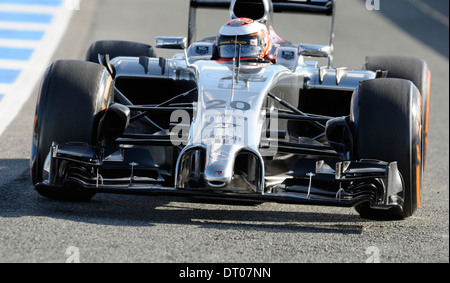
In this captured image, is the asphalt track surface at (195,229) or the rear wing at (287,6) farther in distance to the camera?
the rear wing at (287,6)

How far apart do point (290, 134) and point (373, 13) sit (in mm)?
14386

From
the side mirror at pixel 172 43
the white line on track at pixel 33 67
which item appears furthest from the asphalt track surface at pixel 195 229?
the side mirror at pixel 172 43

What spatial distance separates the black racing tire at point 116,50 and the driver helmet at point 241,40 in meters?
1.57

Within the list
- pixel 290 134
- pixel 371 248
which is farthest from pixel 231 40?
pixel 371 248

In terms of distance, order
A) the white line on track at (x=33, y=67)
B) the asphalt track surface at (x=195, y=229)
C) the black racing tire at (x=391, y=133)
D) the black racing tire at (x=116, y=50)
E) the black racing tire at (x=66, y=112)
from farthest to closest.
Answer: the white line on track at (x=33, y=67), the black racing tire at (x=116, y=50), the black racing tire at (x=66, y=112), the black racing tire at (x=391, y=133), the asphalt track surface at (x=195, y=229)

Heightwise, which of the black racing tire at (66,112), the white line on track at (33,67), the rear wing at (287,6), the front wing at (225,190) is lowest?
the white line on track at (33,67)

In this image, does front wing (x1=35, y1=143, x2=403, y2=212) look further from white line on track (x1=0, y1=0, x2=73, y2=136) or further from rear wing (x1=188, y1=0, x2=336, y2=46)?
white line on track (x1=0, y1=0, x2=73, y2=136)

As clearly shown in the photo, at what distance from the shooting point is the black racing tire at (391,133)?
680 cm

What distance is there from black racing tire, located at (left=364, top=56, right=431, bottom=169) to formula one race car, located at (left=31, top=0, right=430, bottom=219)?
1001 millimetres

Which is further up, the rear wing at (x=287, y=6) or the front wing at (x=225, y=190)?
the rear wing at (x=287, y=6)

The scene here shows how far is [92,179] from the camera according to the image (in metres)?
6.68

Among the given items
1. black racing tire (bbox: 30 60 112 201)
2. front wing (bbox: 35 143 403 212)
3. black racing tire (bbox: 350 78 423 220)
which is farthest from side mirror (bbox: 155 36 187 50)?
black racing tire (bbox: 350 78 423 220)

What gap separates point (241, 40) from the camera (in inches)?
326

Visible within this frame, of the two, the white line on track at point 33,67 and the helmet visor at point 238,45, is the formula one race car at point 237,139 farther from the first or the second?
the white line on track at point 33,67
